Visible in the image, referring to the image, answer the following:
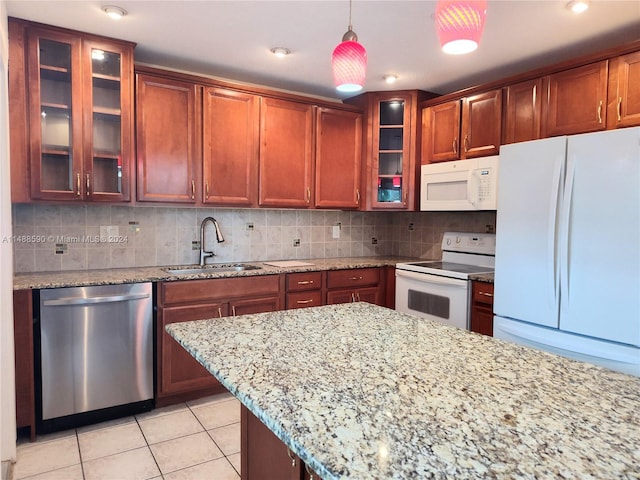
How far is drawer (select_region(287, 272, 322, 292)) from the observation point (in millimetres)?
3227

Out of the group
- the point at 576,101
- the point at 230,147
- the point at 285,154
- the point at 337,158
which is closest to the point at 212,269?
the point at 230,147

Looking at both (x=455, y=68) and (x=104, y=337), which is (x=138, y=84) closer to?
(x=104, y=337)

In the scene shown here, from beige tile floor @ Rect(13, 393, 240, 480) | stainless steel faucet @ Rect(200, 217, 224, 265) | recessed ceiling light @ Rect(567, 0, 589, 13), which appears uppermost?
recessed ceiling light @ Rect(567, 0, 589, 13)

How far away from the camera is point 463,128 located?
3.28m

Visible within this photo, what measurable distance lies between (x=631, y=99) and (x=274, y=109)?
2.38 meters

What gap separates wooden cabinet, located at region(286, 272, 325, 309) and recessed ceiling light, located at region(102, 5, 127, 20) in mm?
1969

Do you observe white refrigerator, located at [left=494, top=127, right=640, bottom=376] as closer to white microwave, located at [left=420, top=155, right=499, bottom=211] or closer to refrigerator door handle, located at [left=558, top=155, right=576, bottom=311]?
refrigerator door handle, located at [left=558, top=155, right=576, bottom=311]

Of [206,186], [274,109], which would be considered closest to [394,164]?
[274,109]

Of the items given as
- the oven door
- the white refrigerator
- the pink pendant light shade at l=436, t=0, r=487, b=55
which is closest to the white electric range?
the oven door

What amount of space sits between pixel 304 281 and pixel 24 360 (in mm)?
1846

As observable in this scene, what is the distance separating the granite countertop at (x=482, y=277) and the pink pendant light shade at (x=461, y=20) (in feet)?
6.72

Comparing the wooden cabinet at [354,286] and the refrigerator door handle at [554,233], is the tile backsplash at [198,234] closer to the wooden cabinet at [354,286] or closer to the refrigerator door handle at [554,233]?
the wooden cabinet at [354,286]

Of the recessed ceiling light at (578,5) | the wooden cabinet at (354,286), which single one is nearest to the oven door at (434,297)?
the wooden cabinet at (354,286)

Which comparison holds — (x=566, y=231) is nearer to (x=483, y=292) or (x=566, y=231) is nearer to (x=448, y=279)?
(x=483, y=292)
